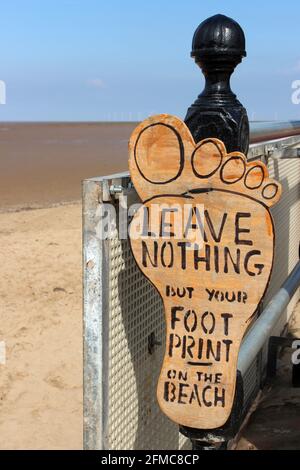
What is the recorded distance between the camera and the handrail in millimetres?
3206

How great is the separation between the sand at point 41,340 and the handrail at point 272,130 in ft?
7.23

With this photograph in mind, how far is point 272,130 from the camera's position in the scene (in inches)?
139

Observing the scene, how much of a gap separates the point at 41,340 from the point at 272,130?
2.93 metres

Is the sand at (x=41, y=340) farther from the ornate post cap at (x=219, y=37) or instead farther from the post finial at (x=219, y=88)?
the ornate post cap at (x=219, y=37)

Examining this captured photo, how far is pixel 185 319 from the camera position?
1.91 meters

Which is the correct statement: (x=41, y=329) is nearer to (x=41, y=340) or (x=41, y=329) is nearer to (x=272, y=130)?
(x=41, y=340)

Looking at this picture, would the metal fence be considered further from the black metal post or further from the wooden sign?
the black metal post

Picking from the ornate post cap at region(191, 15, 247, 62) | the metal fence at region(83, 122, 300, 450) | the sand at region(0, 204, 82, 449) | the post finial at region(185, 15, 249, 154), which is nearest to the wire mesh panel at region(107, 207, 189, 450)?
the metal fence at region(83, 122, 300, 450)

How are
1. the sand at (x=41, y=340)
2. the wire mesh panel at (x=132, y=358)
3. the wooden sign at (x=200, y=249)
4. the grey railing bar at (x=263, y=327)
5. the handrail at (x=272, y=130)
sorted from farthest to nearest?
the sand at (x=41, y=340)
the handrail at (x=272, y=130)
the grey railing bar at (x=263, y=327)
the wire mesh panel at (x=132, y=358)
the wooden sign at (x=200, y=249)

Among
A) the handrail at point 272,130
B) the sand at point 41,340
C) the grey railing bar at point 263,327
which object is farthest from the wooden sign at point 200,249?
the sand at point 41,340

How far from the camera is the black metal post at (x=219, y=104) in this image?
1.97 m

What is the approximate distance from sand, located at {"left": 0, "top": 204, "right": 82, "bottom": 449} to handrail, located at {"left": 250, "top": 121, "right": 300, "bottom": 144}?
220 centimetres

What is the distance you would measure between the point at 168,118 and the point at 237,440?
2609mm

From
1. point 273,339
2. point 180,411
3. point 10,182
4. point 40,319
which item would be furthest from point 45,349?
point 10,182
